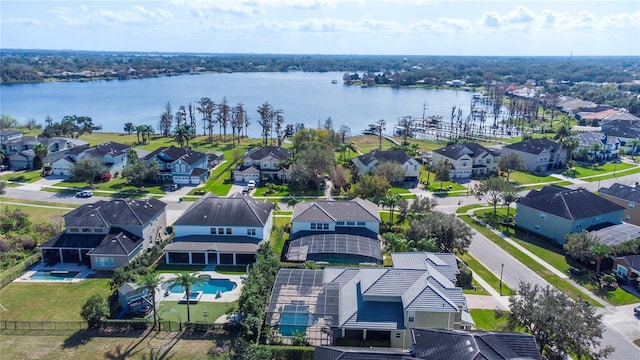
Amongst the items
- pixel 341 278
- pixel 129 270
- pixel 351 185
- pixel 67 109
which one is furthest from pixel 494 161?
pixel 67 109

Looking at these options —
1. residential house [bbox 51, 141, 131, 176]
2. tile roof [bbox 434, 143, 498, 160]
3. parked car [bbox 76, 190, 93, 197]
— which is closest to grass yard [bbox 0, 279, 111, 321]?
parked car [bbox 76, 190, 93, 197]

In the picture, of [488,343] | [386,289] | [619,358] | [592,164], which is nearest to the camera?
[488,343]

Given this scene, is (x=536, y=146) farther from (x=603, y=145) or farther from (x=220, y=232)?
(x=220, y=232)

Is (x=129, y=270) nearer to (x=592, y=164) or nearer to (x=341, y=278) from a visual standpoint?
(x=341, y=278)

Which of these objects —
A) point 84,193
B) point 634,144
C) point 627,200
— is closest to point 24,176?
point 84,193

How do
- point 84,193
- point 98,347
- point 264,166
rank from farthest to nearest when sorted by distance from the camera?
1. point 264,166
2. point 84,193
3. point 98,347

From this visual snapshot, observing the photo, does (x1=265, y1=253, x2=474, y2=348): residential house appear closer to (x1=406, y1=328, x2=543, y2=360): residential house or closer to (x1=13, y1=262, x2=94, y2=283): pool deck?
(x1=406, y1=328, x2=543, y2=360): residential house

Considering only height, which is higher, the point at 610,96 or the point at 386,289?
the point at 610,96

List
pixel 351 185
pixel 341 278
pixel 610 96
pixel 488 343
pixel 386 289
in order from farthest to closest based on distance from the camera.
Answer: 1. pixel 610 96
2. pixel 351 185
3. pixel 341 278
4. pixel 386 289
5. pixel 488 343

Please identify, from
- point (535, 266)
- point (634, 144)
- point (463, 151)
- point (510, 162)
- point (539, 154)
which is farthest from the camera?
point (634, 144)
